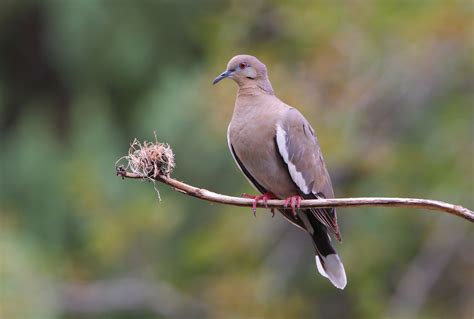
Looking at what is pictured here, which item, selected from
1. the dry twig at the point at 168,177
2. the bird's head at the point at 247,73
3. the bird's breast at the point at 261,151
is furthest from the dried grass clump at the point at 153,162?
the bird's head at the point at 247,73

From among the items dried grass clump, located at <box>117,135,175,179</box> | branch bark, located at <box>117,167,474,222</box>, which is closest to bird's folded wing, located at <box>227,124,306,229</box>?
branch bark, located at <box>117,167,474,222</box>

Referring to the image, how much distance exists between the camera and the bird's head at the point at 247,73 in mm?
5258

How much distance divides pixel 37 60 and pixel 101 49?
1.38 m

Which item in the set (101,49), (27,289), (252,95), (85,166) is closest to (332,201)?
(252,95)

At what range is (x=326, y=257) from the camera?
16.6ft

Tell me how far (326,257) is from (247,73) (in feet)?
3.41

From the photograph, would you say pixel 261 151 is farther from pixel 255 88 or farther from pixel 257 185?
pixel 255 88

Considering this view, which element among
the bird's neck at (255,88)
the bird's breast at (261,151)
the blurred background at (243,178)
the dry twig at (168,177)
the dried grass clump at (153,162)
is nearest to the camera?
the dry twig at (168,177)

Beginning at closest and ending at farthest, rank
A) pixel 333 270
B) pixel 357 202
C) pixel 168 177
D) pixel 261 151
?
pixel 357 202 < pixel 168 177 < pixel 261 151 < pixel 333 270

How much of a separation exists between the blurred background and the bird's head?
446cm

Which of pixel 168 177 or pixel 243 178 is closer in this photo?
pixel 168 177

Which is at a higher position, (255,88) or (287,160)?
(255,88)

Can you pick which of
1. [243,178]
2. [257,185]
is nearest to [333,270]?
[257,185]

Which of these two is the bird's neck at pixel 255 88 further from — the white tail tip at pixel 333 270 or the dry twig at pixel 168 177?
the dry twig at pixel 168 177
